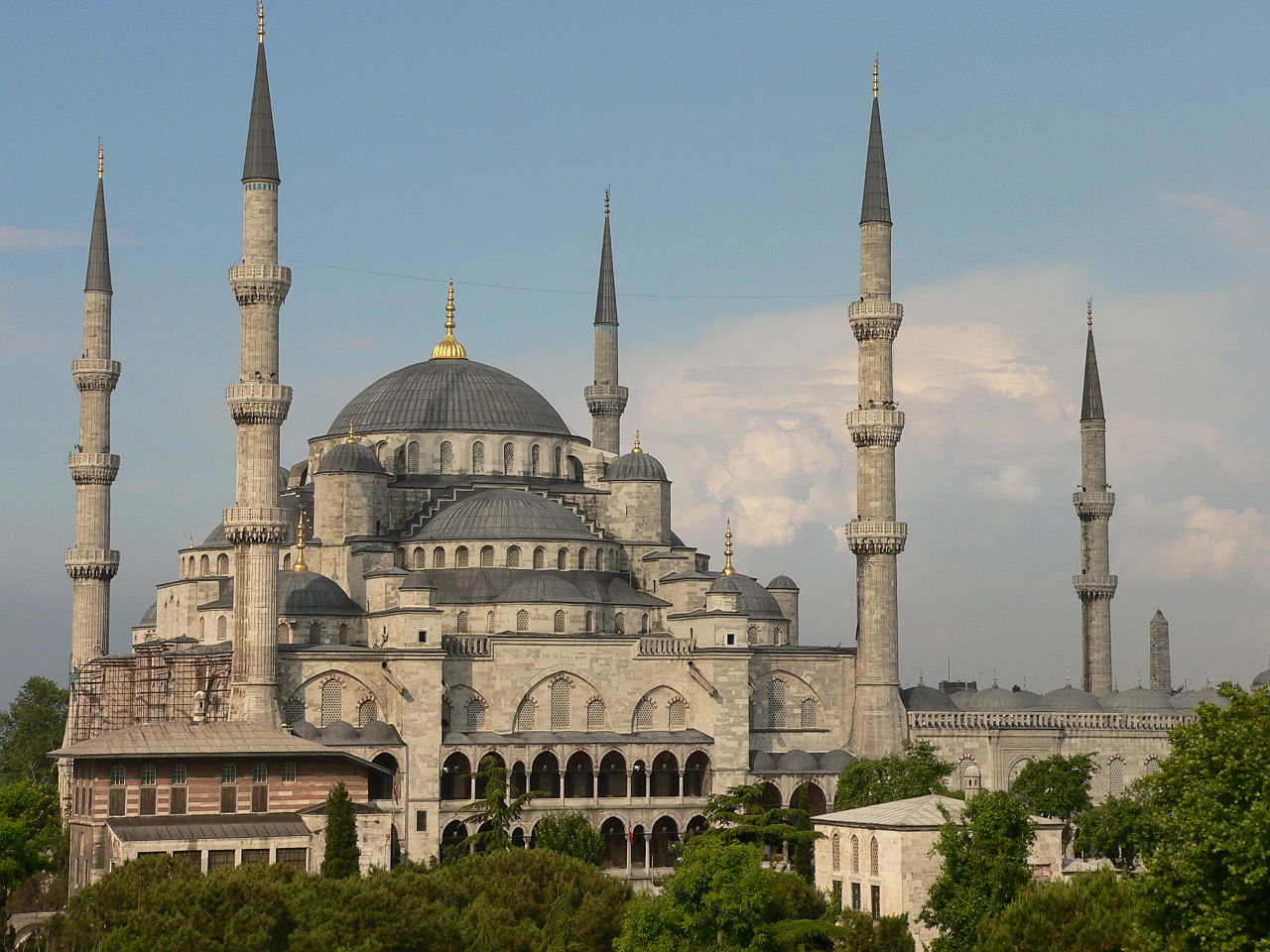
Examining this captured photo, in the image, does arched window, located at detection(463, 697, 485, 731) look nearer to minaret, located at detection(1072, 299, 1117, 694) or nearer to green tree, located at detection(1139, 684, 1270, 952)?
minaret, located at detection(1072, 299, 1117, 694)

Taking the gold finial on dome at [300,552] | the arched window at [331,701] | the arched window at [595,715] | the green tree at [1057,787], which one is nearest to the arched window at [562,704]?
the arched window at [595,715]

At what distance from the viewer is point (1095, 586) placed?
65.9m

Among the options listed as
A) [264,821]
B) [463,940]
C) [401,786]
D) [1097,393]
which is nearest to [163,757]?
[264,821]

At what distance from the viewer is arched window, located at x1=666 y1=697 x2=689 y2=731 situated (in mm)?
57469

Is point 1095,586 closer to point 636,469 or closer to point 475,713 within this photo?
point 636,469

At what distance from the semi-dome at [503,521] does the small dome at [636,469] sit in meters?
3.10

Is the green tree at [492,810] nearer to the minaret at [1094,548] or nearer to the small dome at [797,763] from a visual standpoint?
the small dome at [797,763]

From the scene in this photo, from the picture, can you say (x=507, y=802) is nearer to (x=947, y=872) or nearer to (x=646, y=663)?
(x=646, y=663)

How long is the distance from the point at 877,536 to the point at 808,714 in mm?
4983

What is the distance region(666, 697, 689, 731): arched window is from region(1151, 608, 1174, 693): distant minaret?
2748 centimetres

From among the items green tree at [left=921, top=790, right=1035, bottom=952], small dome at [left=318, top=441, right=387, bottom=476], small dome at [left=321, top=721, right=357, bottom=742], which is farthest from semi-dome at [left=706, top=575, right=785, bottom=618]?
green tree at [left=921, top=790, right=1035, bottom=952]

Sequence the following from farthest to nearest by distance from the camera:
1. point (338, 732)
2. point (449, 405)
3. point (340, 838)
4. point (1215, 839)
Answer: point (449, 405), point (338, 732), point (340, 838), point (1215, 839)

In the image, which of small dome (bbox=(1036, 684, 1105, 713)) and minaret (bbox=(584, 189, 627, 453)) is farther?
minaret (bbox=(584, 189, 627, 453))

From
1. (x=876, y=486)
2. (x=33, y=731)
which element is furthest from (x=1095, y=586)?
(x=33, y=731)
